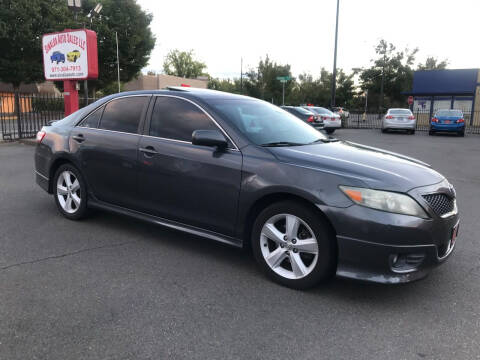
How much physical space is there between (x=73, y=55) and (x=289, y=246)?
12.6 m

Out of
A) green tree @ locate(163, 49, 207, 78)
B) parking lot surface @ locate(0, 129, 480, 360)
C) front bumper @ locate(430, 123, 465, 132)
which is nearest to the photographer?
parking lot surface @ locate(0, 129, 480, 360)

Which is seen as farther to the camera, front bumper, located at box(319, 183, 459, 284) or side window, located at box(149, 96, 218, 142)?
side window, located at box(149, 96, 218, 142)

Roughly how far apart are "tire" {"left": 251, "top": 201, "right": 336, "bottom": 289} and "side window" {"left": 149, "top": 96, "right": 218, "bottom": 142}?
1064 mm

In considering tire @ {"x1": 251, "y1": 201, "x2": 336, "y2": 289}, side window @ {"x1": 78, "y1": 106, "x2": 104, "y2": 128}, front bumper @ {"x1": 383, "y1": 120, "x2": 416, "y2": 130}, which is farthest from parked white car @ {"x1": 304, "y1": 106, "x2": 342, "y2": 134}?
tire @ {"x1": 251, "y1": 201, "x2": 336, "y2": 289}

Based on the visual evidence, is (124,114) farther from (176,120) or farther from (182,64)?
(182,64)

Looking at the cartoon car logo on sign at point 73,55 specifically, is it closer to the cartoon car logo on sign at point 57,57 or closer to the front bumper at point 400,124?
the cartoon car logo on sign at point 57,57

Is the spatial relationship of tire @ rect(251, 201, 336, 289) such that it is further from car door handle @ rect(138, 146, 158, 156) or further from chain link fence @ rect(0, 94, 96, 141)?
chain link fence @ rect(0, 94, 96, 141)

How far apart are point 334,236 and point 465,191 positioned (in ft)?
17.8

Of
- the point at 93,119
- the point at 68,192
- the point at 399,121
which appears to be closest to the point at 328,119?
the point at 399,121

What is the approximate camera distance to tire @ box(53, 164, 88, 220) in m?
5.06

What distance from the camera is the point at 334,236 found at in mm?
3266

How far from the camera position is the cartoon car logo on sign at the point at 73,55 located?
44.5 feet

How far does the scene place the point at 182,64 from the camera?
10150 centimetres

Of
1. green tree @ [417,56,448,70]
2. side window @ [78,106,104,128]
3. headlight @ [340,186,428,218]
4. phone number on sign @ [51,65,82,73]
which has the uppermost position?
green tree @ [417,56,448,70]
